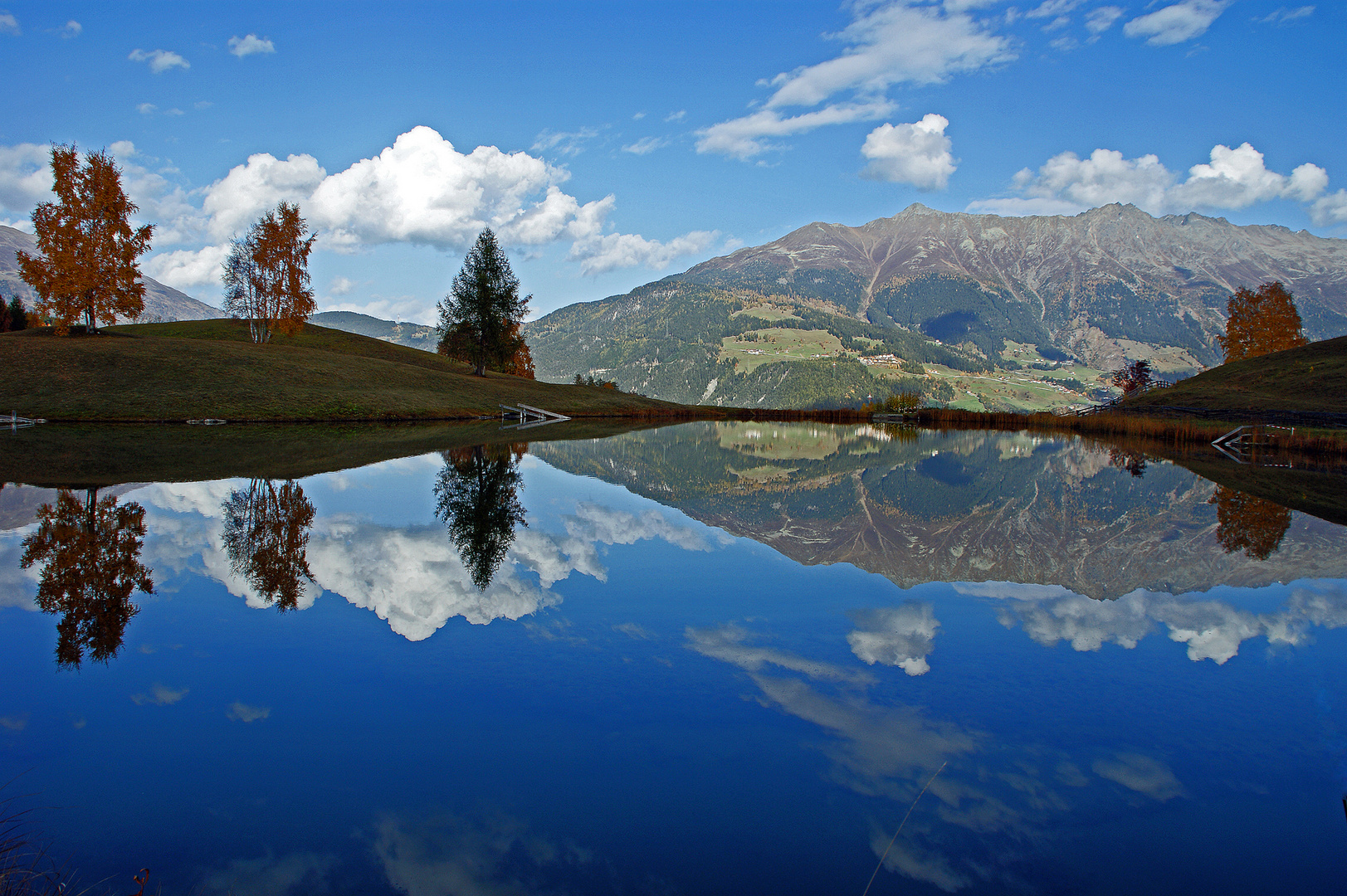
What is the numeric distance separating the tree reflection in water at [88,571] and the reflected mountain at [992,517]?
9.84 m

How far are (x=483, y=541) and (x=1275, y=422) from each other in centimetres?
6451

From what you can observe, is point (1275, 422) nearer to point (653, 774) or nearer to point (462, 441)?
point (462, 441)

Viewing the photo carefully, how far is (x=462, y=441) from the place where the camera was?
3769cm

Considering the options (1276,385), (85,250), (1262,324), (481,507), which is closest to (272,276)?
(85,250)

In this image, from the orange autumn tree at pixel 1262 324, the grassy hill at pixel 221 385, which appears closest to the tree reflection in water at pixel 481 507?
the grassy hill at pixel 221 385

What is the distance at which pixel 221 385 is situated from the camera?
1972 inches

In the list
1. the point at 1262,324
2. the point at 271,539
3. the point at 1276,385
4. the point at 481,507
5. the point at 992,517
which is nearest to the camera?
the point at 271,539

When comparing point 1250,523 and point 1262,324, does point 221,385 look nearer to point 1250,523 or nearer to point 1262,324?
point 1250,523

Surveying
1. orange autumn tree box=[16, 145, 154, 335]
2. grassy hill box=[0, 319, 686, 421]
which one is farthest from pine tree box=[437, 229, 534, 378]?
Result: orange autumn tree box=[16, 145, 154, 335]

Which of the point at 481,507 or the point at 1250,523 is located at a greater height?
the point at 481,507

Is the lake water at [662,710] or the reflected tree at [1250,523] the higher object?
the reflected tree at [1250,523]

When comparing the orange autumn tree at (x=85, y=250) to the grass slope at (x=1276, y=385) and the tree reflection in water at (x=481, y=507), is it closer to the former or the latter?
the tree reflection in water at (x=481, y=507)

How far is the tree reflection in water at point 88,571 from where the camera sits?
7.89 m

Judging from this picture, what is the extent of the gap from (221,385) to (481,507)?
140ft
